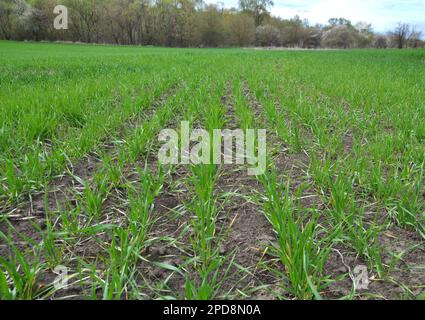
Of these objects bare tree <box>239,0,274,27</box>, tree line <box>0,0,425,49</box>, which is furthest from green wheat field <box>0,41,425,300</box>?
bare tree <box>239,0,274,27</box>

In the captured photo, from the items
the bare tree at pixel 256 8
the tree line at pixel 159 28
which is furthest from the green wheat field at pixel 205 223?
the bare tree at pixel 256 8

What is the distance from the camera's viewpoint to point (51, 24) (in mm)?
45906

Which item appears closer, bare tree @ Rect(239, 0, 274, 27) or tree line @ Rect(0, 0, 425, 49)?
tree line @ Rect(0, 0, 425, 49)

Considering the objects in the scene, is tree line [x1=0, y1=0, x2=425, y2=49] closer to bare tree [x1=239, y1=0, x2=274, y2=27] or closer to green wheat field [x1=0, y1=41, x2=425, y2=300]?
bare tree [x1=239, y1=0, x2=274, y2=27]

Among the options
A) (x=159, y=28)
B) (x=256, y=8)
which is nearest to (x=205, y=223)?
(x=159, y=28)

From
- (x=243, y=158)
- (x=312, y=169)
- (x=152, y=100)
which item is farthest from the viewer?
(x=152, y=100)

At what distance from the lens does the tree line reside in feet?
152

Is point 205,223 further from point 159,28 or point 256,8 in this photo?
point 256,8

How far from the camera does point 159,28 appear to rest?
60094 mm

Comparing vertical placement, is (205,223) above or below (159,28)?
below
